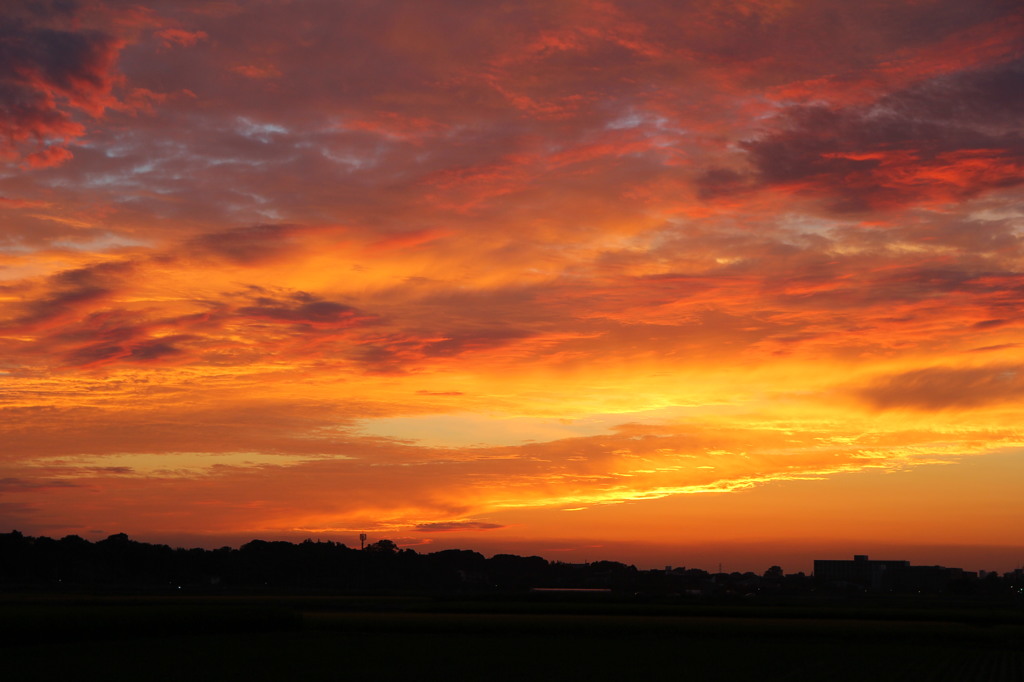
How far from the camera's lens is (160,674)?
4297 centimetres

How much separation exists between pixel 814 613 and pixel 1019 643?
46.7 m

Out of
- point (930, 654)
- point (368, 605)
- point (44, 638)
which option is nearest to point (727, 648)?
point (930, 654)

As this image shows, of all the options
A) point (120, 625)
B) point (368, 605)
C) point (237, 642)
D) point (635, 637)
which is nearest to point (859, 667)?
point (635, 637)

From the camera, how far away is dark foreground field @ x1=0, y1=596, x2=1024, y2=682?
45.7m

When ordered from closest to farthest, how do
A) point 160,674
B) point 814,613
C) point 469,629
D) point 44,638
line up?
point 160,674, point 44,638, point 469,629, point 814,613

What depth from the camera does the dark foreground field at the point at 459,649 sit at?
45.7 m

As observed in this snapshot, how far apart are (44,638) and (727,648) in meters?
45.3

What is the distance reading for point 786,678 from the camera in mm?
44375

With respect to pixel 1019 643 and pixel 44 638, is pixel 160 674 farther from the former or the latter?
pixel 1019 643

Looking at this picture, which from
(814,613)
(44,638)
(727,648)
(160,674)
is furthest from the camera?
(814,613)

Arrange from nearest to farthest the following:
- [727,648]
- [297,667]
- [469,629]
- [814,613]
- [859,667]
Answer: [297,667]
[859,667]
[727,648]
[469,629]
[814,613]

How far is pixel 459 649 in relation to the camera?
61.2m

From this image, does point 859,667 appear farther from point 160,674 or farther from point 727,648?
point 160,674

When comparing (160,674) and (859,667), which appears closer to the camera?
(160,674)
